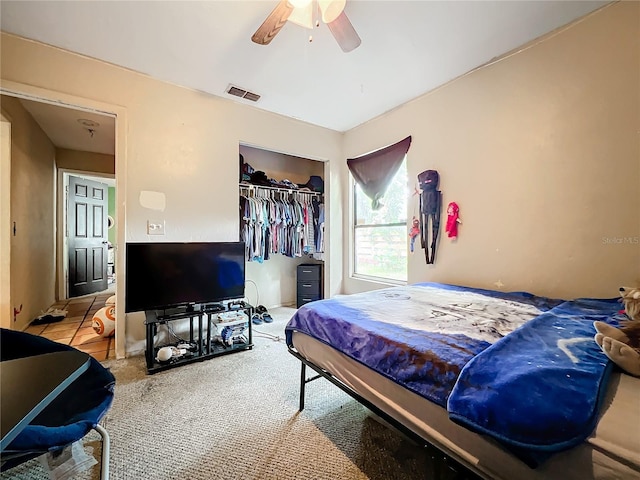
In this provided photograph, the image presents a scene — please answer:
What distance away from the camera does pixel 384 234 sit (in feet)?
11.5

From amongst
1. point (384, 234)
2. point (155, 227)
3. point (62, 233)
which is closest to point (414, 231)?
point (384, 234)

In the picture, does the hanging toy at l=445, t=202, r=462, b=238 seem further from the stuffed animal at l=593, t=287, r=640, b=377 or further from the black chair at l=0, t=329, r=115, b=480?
the black chair at l=0, t=329, r=115, b=480

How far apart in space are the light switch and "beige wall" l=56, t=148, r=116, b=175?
8.34ft

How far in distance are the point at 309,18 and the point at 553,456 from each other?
2.33m

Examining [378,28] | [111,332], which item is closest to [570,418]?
[378,28]

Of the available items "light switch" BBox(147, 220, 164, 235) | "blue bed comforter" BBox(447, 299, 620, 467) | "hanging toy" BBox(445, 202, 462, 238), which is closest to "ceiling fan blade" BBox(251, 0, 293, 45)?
"light switch" BBox(147, 220, 164, 235)

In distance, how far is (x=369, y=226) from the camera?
12.1 feet

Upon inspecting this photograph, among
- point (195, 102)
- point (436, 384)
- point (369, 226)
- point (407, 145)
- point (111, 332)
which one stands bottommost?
point (111, 332)

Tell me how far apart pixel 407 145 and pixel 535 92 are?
1178 millimetres

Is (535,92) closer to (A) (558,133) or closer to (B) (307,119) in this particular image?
(A) (558,133)

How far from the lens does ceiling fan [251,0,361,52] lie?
4.93 ft

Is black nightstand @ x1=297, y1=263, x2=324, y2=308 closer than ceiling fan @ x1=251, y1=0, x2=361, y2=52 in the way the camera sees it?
No

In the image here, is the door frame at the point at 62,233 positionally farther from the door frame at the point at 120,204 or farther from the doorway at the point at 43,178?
the door frame at the point at 120,204

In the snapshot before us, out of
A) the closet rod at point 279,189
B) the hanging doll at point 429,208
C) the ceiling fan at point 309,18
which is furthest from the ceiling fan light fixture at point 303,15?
the closet rod at point 279,189
